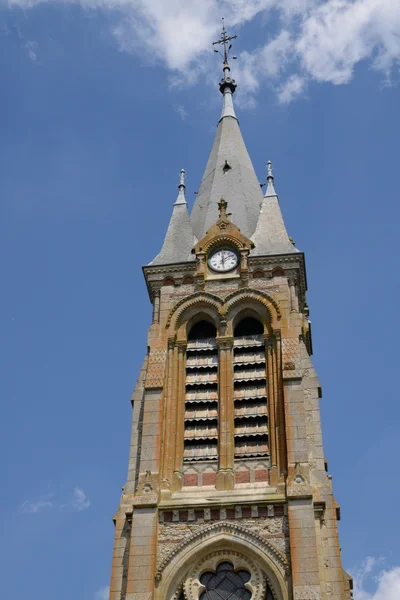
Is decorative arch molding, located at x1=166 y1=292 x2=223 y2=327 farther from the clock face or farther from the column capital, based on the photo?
the clock face

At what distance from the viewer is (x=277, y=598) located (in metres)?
25.8

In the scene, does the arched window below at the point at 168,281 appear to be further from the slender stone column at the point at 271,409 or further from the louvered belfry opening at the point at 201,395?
the slender stone column at the point at 271,409

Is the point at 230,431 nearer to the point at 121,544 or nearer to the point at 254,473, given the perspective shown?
the point at 254,473

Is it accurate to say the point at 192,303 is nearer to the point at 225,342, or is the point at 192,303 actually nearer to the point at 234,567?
the point at 225,342

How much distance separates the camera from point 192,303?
109 feet

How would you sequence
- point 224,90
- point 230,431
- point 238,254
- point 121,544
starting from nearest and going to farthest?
point 121,544 → point 230,431 → point 238,254 → point 224,90

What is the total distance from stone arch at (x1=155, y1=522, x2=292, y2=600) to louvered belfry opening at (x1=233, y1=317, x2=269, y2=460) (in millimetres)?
3083

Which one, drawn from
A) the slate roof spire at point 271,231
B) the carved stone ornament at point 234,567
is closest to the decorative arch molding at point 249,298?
the slate roof spire at point 271,231

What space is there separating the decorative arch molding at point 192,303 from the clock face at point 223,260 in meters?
1.48

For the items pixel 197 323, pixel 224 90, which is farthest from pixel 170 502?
pixel 224 90

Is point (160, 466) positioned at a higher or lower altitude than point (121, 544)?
higher

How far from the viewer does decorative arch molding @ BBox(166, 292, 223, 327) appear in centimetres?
3300

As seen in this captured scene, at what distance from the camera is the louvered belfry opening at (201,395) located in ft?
98.4

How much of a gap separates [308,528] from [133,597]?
17.8 ft
